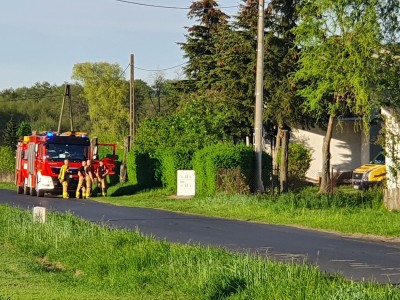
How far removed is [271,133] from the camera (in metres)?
50.2

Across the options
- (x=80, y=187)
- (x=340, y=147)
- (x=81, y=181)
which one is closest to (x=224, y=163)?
(x=81, y=181)

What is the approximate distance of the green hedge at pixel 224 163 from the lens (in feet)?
115

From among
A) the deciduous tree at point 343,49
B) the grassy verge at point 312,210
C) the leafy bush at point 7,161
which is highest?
the deciduous tree at point 343,49

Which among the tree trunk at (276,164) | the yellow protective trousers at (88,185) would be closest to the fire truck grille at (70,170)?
the yellow protective trousers at (88,185)

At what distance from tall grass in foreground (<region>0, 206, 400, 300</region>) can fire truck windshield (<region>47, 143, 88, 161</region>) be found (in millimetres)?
24780

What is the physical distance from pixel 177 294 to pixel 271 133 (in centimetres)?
3901

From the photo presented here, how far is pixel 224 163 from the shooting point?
35844mm

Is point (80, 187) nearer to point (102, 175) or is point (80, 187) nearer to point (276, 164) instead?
point (102, 175)

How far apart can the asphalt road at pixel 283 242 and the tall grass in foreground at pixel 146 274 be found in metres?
2.03

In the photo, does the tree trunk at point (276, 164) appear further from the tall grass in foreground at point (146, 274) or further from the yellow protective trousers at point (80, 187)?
the tall grass in foreground at point (146, 274)

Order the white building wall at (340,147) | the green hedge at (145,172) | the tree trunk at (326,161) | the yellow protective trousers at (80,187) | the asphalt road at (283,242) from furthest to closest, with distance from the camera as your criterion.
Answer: the white building wall at (340,147), the green hedge at (145,172), the yellow protective trousers at (80,187), the tree trunk at (326,161), the asphalt road at (283,242)

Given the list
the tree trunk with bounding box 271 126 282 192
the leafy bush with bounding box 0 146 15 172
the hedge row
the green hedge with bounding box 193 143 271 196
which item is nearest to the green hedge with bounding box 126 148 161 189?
the hedge row

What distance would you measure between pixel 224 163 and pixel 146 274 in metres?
23.0

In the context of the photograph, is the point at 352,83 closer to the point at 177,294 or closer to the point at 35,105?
the point at 177,294
